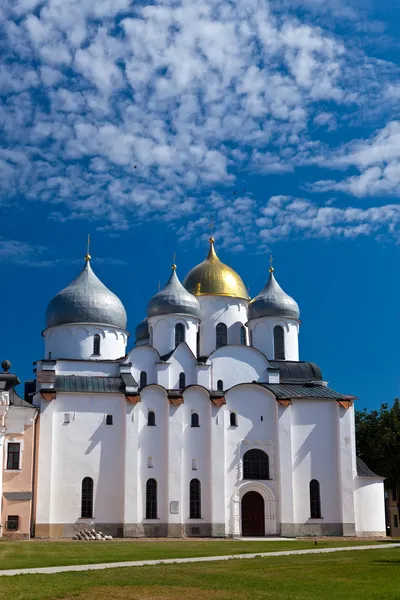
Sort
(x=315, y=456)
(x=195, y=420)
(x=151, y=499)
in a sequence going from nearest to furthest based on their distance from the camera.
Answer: (x=151, y=499)
(x=195, y=420)
(x=315, y=456)

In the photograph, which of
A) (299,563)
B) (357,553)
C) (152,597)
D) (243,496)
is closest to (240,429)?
(243,496)

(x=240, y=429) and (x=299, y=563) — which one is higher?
(x=240, y=429)

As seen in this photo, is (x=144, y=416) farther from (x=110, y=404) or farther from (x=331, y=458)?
(x=331, y=458)

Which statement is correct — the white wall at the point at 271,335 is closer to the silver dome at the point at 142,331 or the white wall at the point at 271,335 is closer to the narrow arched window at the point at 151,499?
the silver dome at the point at 142,331

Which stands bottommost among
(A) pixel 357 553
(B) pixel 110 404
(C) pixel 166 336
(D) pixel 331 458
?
(A) pixel 357 553

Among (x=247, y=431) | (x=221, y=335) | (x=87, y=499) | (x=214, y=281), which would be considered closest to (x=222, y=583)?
(x=87, y=499)

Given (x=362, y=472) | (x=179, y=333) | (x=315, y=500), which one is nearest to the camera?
(x=315, y=500)

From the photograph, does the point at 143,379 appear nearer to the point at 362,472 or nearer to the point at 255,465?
the point at 255,465

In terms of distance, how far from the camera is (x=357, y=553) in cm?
2550

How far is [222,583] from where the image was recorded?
1606cm

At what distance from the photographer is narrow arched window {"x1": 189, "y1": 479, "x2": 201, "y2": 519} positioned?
4283cm

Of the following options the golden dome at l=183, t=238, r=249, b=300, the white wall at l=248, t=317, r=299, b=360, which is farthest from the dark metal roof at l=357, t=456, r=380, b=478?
the golden dome at l=183, t=238, r=249, b=300

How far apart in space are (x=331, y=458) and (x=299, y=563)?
24.6 metres

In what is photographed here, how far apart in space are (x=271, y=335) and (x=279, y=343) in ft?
2.47
